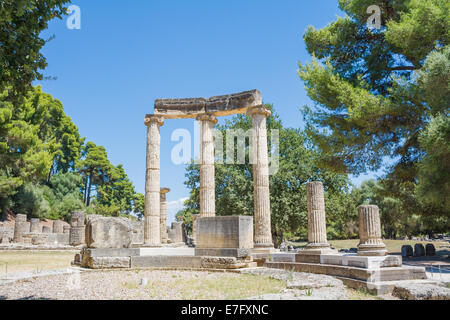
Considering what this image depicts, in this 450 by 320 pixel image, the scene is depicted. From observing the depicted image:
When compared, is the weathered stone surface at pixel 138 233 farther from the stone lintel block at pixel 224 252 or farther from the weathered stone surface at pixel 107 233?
the stone lintel block at pixel 224 252

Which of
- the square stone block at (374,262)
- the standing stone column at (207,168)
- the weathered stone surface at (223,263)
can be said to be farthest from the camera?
the standing stone column at (207,168)

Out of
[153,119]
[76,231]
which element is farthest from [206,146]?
[76,231]

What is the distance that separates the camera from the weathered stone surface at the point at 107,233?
34.3 feet

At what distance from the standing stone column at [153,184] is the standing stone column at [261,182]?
494 cm

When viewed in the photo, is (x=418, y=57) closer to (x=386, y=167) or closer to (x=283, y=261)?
(x=386, y=167)

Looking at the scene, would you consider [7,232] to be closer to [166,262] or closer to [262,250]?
[166,262]

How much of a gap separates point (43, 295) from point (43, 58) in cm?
433

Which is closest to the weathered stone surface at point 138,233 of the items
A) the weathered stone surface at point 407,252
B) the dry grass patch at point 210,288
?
the weathered stone surface at point 407,252

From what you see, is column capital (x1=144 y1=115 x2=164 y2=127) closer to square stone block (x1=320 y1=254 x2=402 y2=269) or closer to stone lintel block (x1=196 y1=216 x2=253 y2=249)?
stone lintel block (x1=196 y1=216 x2=253 y2=249)

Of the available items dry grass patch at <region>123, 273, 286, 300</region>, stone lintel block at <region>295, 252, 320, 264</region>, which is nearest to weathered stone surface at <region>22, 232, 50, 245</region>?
dry grass patch at <region>123, 273, 286, 300</region>

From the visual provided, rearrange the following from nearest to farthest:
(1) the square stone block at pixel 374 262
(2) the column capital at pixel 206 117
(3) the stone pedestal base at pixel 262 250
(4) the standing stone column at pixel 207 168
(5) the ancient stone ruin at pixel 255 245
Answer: (1) the square stone block at pixel 374 262 < (5) the ancient stone ruin at pixel 255 245 < (3) the stone pedestal base at pixel 262 250 < (4) the standing stone column at pixel 207 168 < (2) the column capital at pixel 206 117

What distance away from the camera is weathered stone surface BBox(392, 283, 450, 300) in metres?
5.48

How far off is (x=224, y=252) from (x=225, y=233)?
55 centimetres
